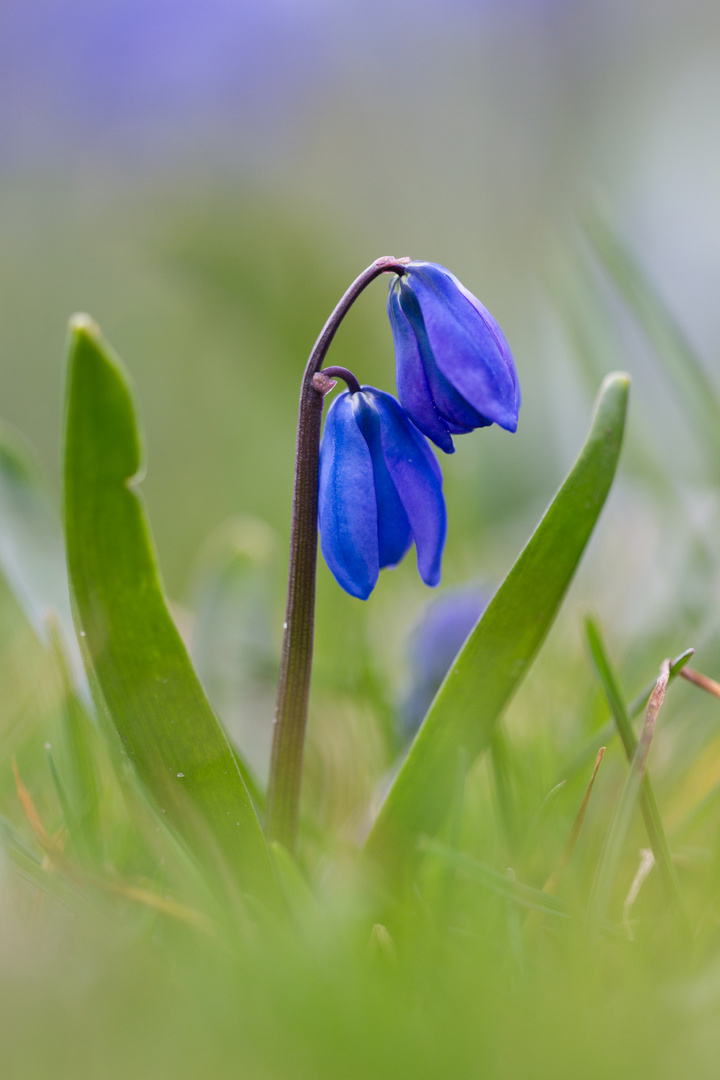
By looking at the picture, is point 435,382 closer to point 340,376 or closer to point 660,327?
point 340,376

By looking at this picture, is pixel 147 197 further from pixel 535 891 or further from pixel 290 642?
pixel 535 891

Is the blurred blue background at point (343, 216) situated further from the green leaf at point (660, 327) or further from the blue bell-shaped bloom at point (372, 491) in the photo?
the blue bell-shaped bloom at point (372, 491)

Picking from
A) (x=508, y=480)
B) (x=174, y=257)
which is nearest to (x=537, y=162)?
(x=174, y=257)

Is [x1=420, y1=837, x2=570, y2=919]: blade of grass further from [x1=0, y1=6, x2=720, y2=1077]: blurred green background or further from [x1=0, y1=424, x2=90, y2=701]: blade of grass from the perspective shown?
[x1=0, y1=424, x2=90, y2=701]: blade of grass

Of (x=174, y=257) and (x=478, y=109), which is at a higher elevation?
(x=478, y=109)

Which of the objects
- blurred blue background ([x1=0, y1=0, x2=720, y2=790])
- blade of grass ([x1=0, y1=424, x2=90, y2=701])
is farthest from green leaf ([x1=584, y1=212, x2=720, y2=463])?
blade of grass ([x1=0, y1=424, x2=90, y2=701])

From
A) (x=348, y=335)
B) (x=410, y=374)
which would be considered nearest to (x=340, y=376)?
(x=410, y=374)
